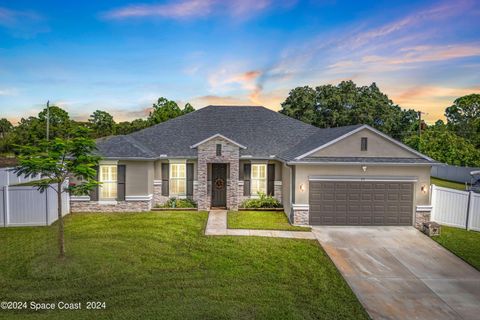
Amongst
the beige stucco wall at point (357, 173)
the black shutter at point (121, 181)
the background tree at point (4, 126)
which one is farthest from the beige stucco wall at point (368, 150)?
the background tree at point (4, 126)

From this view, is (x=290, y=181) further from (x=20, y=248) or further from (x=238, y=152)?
(x=20, y=248)

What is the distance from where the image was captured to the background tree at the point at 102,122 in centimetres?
4618

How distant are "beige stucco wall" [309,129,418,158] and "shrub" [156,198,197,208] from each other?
736 cm

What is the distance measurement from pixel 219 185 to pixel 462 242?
36.9ft

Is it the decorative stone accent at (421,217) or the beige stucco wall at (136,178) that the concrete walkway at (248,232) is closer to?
the beige stucco wall at (136,178)

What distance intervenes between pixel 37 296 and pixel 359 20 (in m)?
17.6

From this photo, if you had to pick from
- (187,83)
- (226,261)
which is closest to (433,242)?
(226,261)

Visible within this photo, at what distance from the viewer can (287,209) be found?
46.6 ft

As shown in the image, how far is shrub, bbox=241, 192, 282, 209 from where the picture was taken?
15.5 metres

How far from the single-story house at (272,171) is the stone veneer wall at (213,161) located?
2.1 inches

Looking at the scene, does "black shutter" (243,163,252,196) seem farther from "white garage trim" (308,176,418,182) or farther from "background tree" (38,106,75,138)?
"background tree" (38,106,75,138)

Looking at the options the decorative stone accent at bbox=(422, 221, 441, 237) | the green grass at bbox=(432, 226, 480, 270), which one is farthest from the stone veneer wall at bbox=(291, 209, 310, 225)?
the green grass at bbox=(432, 226, 480, 270)

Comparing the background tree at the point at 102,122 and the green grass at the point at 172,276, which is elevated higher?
the background tree at the point at 102,122

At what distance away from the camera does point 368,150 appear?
13.0m
